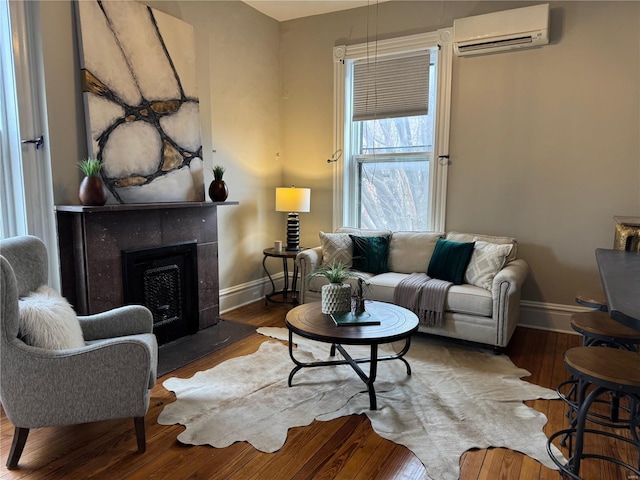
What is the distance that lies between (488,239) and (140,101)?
306 cm

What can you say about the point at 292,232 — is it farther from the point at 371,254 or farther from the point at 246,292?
the point at 371,254

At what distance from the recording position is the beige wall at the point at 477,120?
11.0 ft

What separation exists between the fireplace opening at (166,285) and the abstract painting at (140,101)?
1.40 ft

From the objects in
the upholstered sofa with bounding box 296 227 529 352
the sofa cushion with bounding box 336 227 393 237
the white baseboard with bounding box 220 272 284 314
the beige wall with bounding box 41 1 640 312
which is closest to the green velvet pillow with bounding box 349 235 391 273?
the upholstered sofa with bounding box 296 227 529 352

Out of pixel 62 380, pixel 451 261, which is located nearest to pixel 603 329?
pixel 451 261

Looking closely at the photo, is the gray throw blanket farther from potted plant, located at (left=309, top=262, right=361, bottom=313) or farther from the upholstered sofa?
potted plant, located at (left=309, top=262, right=361, bottom=313)

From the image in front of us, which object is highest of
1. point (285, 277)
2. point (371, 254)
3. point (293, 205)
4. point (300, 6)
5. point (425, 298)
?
point (300, 6)

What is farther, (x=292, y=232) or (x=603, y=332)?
(x=292, y=232)

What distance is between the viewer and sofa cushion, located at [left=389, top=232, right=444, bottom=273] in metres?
3.87

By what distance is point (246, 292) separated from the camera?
4535 millimetres

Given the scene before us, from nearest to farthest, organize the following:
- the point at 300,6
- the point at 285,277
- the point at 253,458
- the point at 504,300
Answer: the point at 253,458 < the point at 504,300 < the point at 300,6 < the point at 285,277

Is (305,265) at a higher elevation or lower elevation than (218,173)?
lower

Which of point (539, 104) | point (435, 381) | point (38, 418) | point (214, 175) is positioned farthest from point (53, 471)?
point (539, 104)

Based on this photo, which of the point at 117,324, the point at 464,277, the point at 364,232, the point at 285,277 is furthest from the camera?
the point at 285,277
